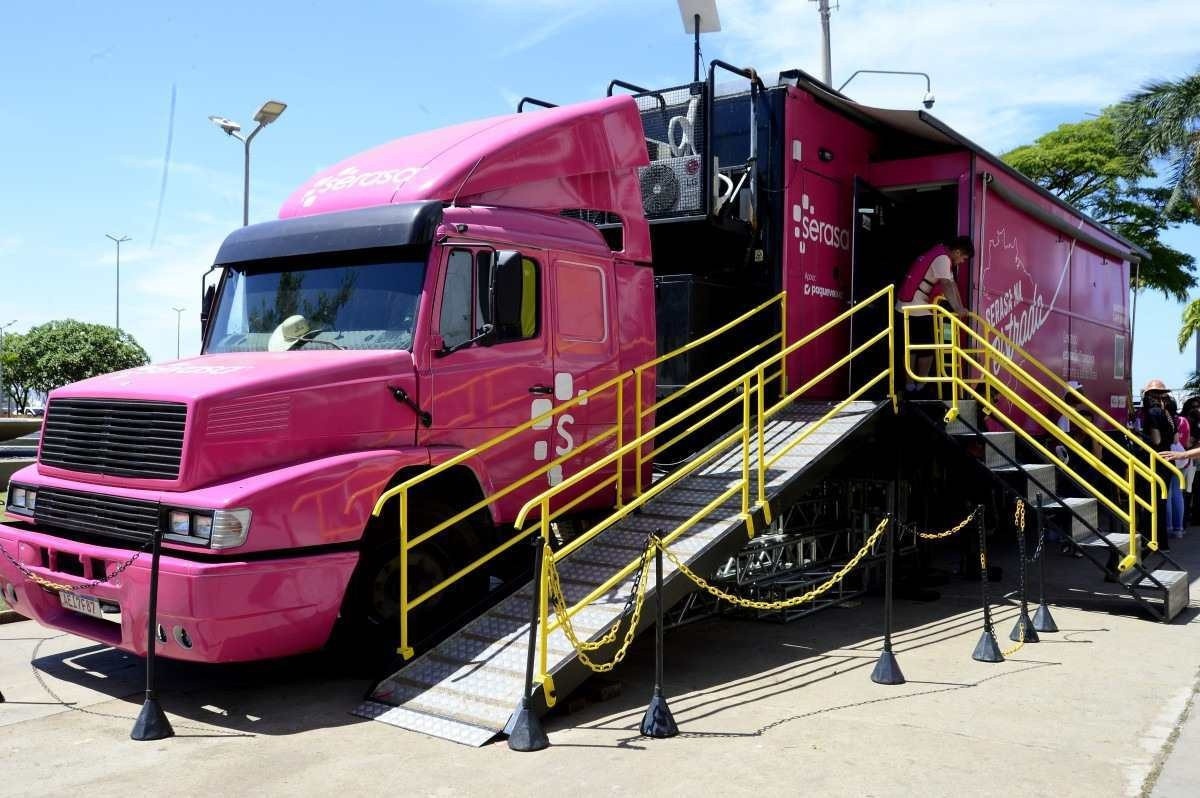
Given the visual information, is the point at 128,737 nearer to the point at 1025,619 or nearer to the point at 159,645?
the point at 159,645

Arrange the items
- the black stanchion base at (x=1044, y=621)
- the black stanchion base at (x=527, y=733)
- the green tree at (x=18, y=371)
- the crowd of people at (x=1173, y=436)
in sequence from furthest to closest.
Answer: the green tree at (x=18, y=371)
the crowd of people at (x=1173, y=436)
the black stanchion base at (x=1044, y=621)
the black stanchion base at (x=527, y=733)

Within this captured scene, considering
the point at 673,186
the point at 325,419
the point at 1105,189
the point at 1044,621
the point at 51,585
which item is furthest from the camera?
the point at 1105,189

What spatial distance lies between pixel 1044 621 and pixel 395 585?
521cm

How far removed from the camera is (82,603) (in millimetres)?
→ 6082

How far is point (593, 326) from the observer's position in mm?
7578

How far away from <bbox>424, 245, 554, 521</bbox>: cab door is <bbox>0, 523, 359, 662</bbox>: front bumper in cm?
118

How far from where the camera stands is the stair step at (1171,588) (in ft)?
28.1

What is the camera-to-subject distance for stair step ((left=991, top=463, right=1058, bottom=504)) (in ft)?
29.2

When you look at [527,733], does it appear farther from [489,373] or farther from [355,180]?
[355,180]

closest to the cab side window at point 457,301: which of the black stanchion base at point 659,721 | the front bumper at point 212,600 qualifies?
the front bumper at point 212,600

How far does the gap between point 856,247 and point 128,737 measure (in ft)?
24.4

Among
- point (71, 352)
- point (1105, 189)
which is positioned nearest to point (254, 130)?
point (1105, 189)

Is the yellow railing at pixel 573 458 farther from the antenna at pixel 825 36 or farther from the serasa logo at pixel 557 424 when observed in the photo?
the antenna at pixel 825 36

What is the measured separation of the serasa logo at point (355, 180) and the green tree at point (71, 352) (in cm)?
5407
